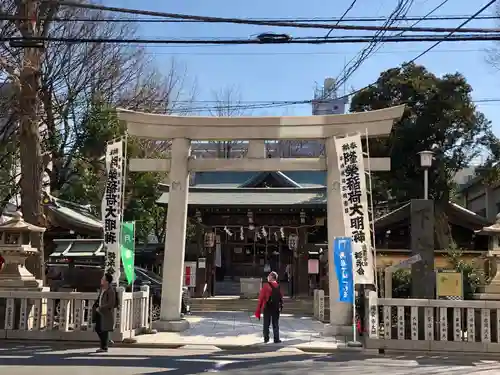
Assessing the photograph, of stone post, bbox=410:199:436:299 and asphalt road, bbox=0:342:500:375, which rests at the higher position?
stone post, bbox=410:199:436:299

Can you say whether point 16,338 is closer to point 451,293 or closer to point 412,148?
point 451,293

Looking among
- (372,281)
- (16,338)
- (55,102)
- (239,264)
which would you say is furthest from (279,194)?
(16,338)

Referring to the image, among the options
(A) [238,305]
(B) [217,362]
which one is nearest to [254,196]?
(A) [238,305]

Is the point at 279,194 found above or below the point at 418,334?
above

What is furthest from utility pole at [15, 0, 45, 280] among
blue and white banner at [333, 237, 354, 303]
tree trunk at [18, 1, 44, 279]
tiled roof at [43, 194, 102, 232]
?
blue and white banner at [333, 237, 354, 303]

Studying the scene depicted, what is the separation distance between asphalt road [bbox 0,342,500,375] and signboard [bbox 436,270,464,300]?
1.55 meters

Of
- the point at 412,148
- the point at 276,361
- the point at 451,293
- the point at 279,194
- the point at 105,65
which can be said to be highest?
the point at 105,65

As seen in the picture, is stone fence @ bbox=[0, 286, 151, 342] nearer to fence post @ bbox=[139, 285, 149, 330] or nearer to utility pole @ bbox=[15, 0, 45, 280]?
fence post @ bbox=[139, 285, 149, 330]

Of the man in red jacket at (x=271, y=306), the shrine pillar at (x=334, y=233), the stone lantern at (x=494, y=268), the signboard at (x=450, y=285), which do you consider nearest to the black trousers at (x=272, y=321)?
the man in red jacket at (x=271, y=306)

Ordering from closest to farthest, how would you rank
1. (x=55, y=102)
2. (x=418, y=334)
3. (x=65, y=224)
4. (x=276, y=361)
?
1. (x=276, y=361)
2. (x=418, y=334)
3. (x=65, y=224)
4. (x=55, y=102)

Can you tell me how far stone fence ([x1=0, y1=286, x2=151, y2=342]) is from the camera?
12844mm

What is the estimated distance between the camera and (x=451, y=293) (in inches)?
507

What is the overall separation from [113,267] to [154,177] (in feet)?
47.4

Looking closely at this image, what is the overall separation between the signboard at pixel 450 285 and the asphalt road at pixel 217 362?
155 cm
